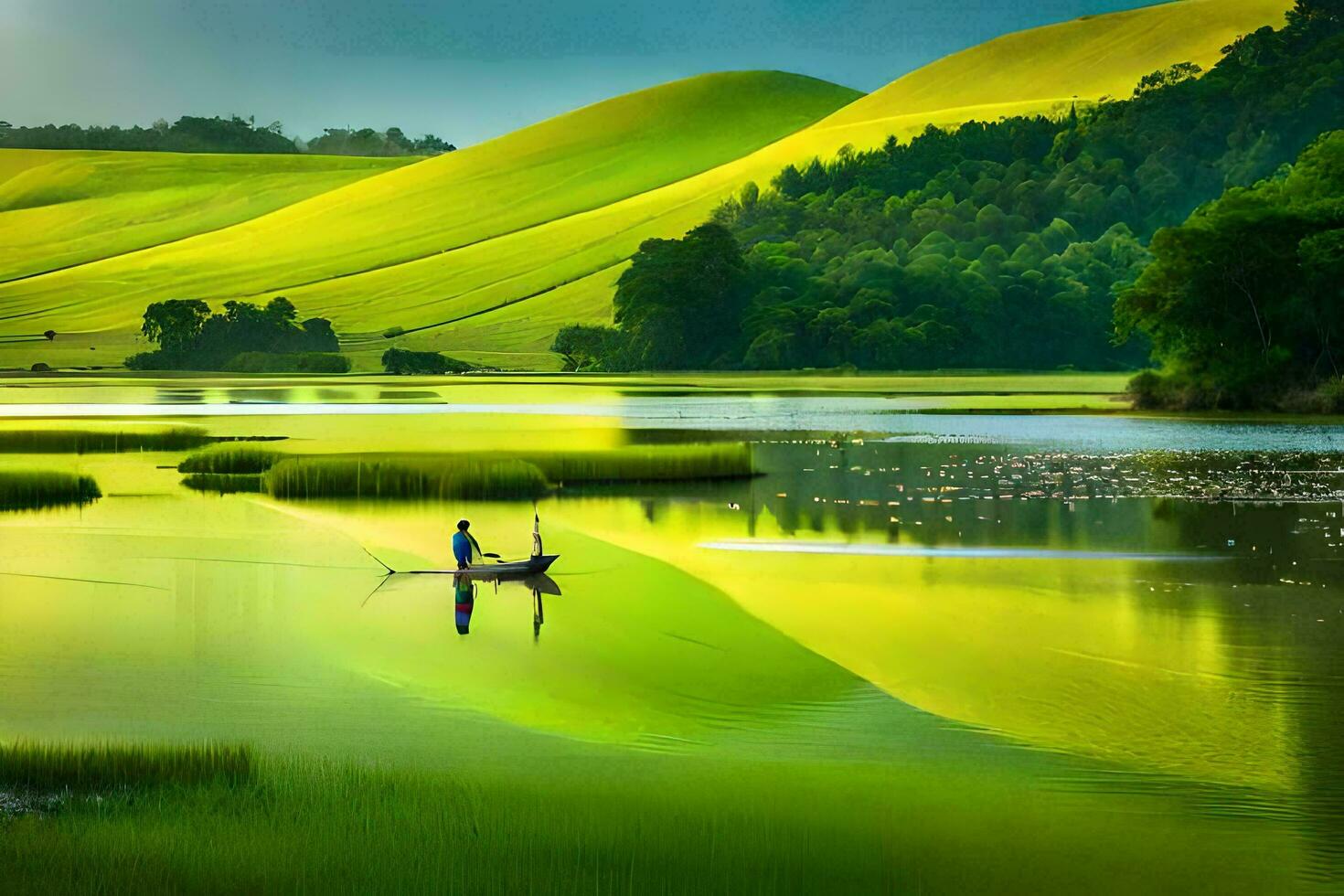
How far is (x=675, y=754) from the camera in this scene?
1373cm

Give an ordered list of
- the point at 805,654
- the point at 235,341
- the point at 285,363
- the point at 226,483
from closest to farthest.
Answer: the point at 805,654, the point at 226,483, the point at 285,363, the point at 235,341

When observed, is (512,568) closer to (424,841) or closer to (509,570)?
(509,570)

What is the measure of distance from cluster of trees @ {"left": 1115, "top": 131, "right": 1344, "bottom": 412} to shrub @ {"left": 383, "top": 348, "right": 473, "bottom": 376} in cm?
11330

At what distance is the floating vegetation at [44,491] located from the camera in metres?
34.4

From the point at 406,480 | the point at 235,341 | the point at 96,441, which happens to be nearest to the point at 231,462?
the point at 406,480

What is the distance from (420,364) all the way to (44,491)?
148253 mm

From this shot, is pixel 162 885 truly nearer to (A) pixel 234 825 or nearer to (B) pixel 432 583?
(A) pixel 234 825

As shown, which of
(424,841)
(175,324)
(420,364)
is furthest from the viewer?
(175,324)

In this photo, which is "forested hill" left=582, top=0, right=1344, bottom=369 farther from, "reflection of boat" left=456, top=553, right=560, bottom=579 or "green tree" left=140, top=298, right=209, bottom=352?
"reflection of boat" left=456, top=553, right=560, bottom=579

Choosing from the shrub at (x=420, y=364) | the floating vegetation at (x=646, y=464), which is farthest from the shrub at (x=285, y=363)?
the floating vegetation at (x=646, y=464)

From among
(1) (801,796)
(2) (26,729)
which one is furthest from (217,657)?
(1) (801,796)

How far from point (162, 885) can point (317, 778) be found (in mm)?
2430

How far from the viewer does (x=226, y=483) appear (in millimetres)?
39031

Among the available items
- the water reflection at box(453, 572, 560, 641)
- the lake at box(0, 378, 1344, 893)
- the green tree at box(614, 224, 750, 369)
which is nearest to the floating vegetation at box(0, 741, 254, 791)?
the lake at box(0, 378, 1344, 893)
